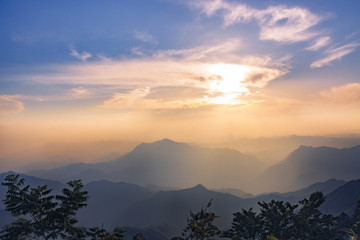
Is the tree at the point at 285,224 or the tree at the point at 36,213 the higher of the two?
the tree at the point at 36,213

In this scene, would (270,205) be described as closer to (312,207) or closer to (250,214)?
(250,214)

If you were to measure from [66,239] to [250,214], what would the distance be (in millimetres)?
25706

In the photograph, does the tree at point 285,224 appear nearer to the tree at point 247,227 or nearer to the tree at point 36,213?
the tree at point 247,227

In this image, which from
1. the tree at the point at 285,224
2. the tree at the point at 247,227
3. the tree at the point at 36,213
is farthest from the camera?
the tree at the point at 247,227

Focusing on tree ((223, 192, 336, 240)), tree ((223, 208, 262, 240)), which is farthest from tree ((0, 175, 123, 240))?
tree ((223, 192, 336, 240))

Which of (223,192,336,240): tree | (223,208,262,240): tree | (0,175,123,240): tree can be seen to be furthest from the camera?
(223,208,262,240): tree

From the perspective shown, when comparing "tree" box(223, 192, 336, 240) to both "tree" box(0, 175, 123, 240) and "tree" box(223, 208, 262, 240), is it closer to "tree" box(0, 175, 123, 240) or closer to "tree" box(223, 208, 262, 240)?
"tree" box(223, 208, 262, 240)

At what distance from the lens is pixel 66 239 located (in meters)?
22.9

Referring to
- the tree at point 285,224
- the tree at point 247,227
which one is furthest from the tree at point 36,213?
the tree at point 285,224

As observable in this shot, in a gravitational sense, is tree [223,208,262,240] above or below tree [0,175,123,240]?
below

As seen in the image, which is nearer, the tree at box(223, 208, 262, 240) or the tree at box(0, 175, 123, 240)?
the tree at box(0, 175, 123, 240)

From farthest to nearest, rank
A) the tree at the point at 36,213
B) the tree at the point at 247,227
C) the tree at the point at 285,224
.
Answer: the tree at the point at 247,227, the tree at the point at 285,224, the tree at the point at 36,213

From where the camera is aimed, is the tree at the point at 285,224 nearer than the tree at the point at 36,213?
No

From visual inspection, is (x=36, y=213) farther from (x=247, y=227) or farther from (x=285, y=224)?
(x=285, y=224)
